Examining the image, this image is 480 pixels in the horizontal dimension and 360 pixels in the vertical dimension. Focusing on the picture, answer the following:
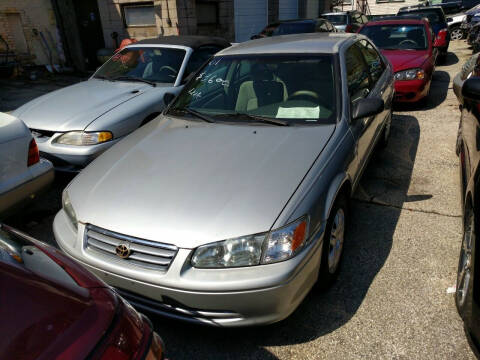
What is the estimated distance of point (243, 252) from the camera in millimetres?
2018

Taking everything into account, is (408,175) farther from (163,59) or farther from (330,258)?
(163,59)

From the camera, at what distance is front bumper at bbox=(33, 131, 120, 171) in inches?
161

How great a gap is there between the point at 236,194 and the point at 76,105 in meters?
3.20

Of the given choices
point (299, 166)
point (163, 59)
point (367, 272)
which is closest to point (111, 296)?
point (299, 166)

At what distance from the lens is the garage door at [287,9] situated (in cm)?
1847

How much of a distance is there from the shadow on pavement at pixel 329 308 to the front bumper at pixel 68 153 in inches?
88.6

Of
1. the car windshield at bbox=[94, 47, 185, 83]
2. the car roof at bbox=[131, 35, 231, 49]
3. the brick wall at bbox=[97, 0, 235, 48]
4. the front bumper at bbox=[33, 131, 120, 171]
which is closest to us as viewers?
the front bumper at bbox=[33, 131, 120, 171]

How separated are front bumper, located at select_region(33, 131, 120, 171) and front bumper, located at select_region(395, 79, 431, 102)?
5064mm

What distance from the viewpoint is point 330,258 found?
2562mm

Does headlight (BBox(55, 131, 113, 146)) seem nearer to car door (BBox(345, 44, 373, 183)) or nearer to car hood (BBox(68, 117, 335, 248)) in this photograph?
car hood (BBox(68, 117, 335, 248))

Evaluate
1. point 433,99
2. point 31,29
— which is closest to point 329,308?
point 433,99

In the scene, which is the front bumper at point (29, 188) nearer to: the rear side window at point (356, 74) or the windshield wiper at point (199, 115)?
the windshield wiper at point (199, 115)

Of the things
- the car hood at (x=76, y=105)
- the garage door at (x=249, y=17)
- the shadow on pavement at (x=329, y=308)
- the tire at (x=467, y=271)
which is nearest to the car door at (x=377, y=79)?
the shadow on pavement at (x=329, y=308)

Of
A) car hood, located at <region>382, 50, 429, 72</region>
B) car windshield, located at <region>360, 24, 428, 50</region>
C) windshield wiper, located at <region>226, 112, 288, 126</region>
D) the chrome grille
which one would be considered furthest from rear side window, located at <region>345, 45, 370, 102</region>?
car windshield, located at <region>360, 24, 428, 50</region>
